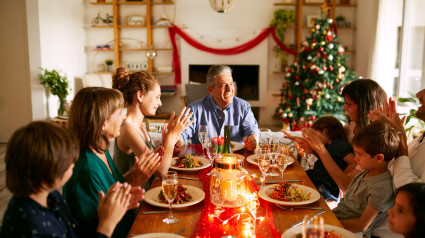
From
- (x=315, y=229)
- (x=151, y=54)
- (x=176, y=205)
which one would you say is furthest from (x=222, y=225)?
(x=151, y=54)

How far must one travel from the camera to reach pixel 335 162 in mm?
2254

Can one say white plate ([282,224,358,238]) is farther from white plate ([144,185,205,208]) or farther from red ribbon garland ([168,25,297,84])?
red ribbon garland ([168,25,297,84])

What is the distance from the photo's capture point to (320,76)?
5648 mm

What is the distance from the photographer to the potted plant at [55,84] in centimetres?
568

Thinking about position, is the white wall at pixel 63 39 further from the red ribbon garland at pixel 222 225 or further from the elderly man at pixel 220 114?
the red ribbon garland at pixel 222 225

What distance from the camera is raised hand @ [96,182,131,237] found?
47.9 inches

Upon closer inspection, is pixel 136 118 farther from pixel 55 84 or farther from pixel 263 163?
pixel 55 84

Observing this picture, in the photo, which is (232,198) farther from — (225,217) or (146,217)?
(146,217)

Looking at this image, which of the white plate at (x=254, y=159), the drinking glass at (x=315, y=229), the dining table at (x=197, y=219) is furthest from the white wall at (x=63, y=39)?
the drinking glass at (x=315, y=229)

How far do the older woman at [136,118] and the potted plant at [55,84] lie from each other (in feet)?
13.1

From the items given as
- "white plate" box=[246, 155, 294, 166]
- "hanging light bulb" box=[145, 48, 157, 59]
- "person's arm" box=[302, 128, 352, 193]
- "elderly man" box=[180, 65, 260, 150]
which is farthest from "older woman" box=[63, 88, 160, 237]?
"hanging light bulb" box=[145, 48, 157, 59]

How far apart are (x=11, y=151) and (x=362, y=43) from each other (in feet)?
22.4

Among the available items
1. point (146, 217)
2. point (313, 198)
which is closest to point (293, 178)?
point (313, 198)

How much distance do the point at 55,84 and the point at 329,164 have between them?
189 inches
